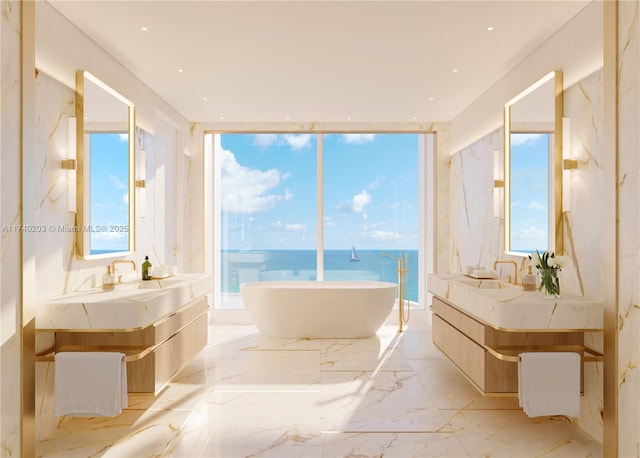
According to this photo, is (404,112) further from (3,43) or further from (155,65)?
(3,43)

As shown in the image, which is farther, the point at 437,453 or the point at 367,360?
the point at 367,360

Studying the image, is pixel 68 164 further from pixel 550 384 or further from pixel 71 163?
pixel 550 384

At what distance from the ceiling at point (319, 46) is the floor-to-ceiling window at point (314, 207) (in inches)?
60.1

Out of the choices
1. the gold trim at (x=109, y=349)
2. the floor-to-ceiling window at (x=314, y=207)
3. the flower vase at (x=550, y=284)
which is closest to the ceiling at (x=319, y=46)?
the floor-to-ceiling window at (x=314, y=207)

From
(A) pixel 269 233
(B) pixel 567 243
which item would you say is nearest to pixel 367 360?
(B) pixel 567 243

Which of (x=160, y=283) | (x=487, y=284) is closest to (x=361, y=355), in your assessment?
(x=487, y=284)

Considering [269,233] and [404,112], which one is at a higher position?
[404,112]

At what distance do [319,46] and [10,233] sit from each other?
237 centimetres

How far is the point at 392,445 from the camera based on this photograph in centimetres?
277

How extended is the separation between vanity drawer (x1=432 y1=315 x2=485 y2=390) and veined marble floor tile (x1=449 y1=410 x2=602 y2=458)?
262mm

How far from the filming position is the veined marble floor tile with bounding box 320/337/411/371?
4.30 metres

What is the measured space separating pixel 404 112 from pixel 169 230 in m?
3.04

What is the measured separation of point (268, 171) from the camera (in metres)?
6.70

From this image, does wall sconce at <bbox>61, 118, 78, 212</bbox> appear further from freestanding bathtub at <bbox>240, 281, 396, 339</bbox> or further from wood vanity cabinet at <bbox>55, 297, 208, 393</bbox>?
freestanding bathtub at <bbox>240, 281, 396, 339</bbox>
